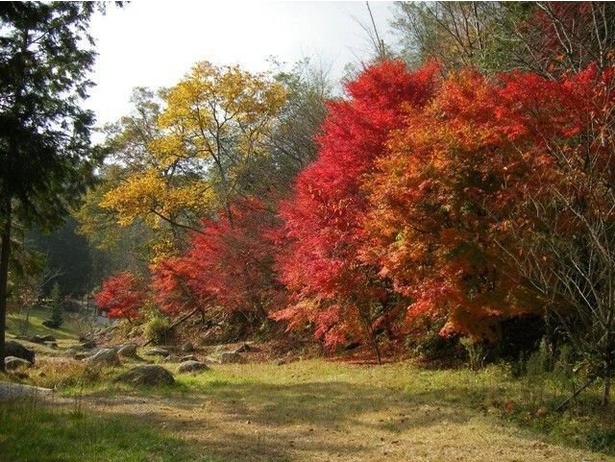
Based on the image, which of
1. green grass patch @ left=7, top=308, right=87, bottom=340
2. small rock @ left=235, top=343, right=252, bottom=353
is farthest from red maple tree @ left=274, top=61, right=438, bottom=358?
green grass patch @ left=7, top=308, right=87, bottom=340

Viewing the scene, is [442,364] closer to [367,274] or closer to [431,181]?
[367,274]

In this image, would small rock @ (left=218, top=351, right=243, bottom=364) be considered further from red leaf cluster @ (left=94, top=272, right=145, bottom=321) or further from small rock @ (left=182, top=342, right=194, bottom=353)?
red leaf cluster @ (left=94, top=272, right=145, bottom=321)

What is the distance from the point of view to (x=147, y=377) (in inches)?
476

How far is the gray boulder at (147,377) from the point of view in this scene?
11984 mm

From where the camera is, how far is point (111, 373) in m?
12.9

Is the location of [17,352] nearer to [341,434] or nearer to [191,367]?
[191,367]

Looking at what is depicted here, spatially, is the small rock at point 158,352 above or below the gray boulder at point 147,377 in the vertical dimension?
below

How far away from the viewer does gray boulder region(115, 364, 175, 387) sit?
11984mm

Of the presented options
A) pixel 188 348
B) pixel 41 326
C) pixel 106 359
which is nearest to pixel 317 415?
pixel 106 359

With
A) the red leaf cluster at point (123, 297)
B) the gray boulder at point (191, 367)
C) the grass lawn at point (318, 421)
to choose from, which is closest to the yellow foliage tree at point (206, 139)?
the red leaf cluster at point (123, 297)

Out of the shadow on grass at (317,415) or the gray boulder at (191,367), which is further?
the gray boulder at (191,367)

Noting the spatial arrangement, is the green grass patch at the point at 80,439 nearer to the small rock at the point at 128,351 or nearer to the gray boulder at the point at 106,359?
the gray boulder at the point at 106,359

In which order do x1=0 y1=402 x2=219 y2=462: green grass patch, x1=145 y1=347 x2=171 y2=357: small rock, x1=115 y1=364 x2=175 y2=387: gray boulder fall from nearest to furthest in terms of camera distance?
x1=0 y1=402 x2=219 y2=462: green grass patch < x1=115 y1=364 x2=175 y2=387: gray boulder < x1=145 y1=347 x2=171 y2=357: small rock

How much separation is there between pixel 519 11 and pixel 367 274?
839cm
